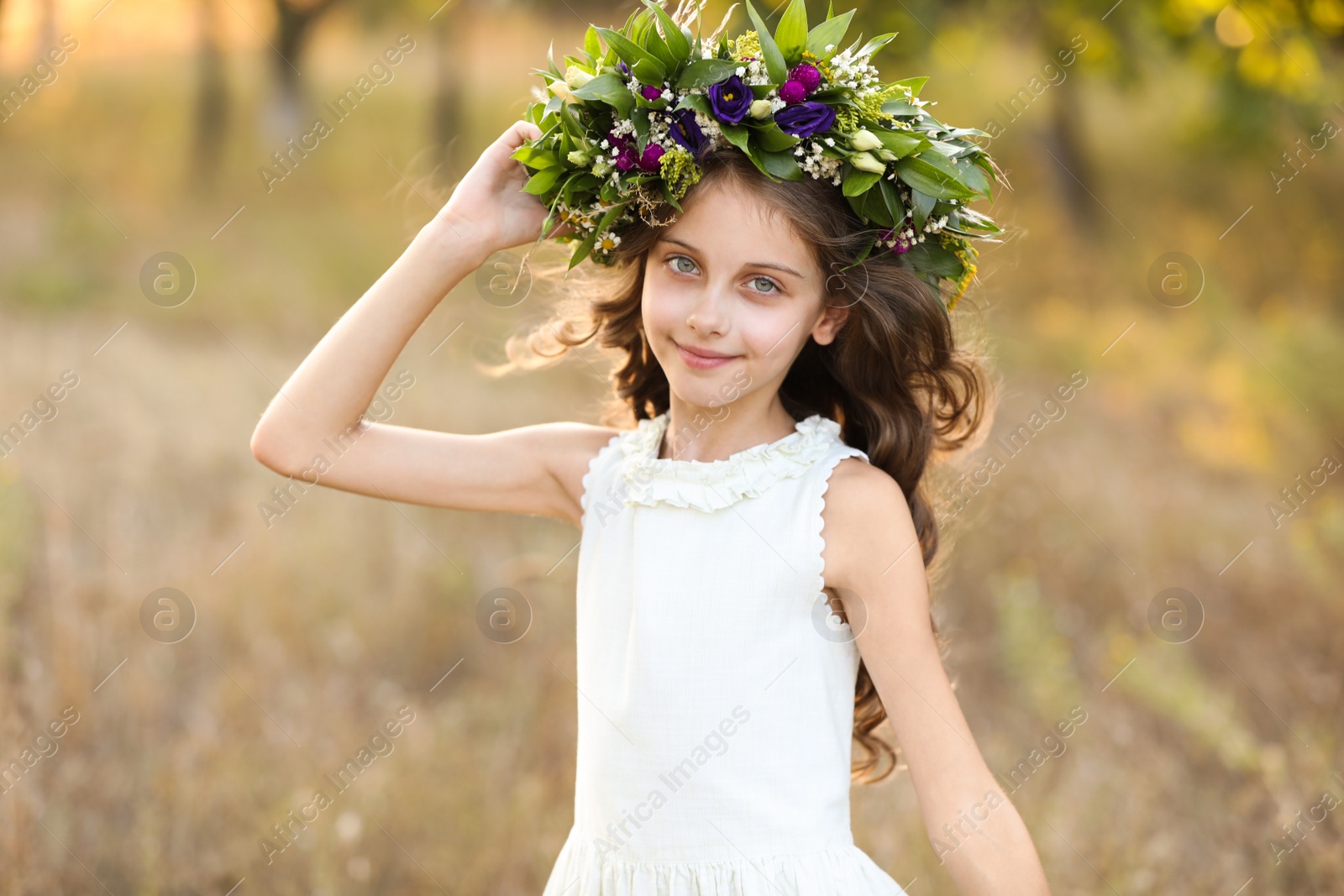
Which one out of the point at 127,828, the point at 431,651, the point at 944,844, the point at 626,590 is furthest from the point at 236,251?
the point at 944,844

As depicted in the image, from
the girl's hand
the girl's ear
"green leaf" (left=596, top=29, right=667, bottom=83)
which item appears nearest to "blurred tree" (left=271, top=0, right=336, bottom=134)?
the girl's hand

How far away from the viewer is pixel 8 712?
3373mm

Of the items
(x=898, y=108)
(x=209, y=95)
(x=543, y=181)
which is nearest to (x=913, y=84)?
(x=898, y=108)

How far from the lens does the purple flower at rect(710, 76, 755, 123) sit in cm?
178

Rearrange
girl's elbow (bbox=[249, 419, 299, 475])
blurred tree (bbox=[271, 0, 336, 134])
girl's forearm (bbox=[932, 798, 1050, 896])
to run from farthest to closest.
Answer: blurred tree (bbox=[271, 0, 336, 134]), girl's elbow (bbox=[249, 419, 299, 475]), girl's forearm (bbox=[932, 798, 1050, 896])

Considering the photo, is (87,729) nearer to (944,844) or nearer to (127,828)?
(127,828)

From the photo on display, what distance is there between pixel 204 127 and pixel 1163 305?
747 centimetres

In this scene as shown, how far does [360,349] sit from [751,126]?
0.79 meters

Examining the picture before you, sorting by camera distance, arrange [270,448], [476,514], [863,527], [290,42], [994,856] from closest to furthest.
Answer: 1. [994,856]
2. [863,527]
3. [270,448]
4. [476,514]
5. [290,42]

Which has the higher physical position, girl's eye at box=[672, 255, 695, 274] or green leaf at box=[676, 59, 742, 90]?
green leaf at box=[676, 59, 742, 90]

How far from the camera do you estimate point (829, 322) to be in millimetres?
2021

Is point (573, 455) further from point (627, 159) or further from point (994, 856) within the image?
point (994, 856)

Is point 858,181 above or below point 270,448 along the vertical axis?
above

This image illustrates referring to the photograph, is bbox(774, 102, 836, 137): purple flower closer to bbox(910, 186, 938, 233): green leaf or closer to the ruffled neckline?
bbox(910, 186, 938, 233): green leaf
